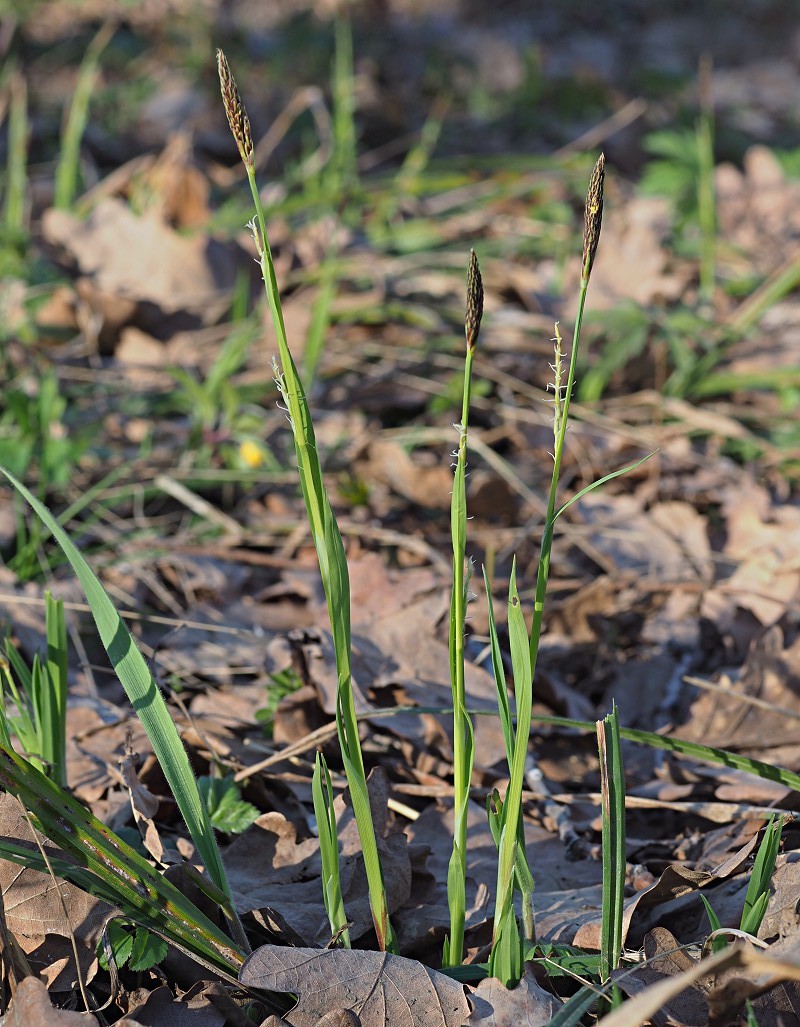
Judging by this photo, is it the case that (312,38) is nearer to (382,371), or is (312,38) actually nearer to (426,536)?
(382,371)

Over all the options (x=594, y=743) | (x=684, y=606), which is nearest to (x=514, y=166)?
(x=684, y=606)

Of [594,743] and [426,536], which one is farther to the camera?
[426,536]

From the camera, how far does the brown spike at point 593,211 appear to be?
0.76 m

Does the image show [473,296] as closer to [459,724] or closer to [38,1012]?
[459,724]

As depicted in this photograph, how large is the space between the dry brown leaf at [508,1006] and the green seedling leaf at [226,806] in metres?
0.43

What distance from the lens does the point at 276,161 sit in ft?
14.7

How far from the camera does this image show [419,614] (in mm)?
1724

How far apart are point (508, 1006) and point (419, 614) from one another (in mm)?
831

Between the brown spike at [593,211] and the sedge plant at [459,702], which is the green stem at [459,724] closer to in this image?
Answer: the sedge plant at [459,702]

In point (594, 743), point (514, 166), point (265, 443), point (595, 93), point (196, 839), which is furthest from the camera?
point (595, 93)

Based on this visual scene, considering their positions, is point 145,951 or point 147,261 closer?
point 145,951

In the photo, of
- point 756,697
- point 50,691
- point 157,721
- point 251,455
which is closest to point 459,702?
point 157,721

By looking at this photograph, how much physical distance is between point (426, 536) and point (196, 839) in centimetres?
124

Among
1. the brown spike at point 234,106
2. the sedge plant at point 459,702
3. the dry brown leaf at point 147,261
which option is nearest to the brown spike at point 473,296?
the sedge plant at point 459,702
